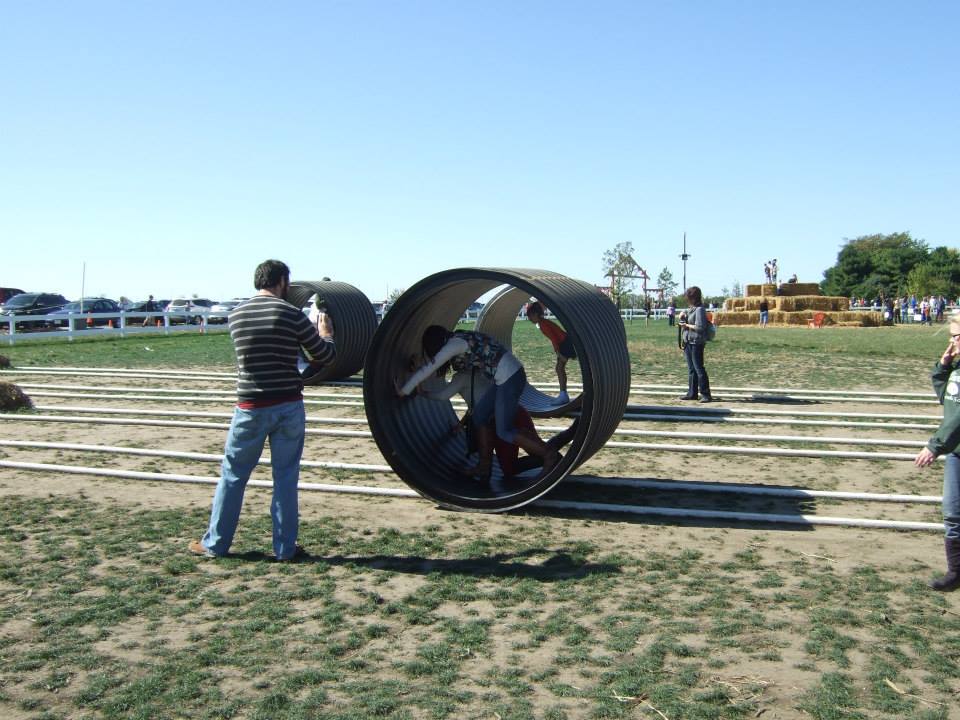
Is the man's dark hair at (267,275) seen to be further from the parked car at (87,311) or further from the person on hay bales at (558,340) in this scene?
the parked car at (87,311)

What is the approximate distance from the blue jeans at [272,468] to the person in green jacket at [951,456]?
159 inches

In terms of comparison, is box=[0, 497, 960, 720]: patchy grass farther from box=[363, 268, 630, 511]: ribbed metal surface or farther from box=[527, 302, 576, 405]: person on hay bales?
box=[527, 302, 576, 405]: person on hay bales

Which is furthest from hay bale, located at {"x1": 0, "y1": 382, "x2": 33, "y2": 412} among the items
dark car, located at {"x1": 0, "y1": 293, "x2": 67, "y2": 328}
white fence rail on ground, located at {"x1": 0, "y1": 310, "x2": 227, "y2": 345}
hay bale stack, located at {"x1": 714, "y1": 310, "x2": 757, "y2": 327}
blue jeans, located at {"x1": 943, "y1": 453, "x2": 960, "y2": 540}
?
hay bale stack, located at {"x1": 714, "y1": 310, "x2": 757, "y2": 327}

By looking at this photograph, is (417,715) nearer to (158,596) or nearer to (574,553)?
(158,596)

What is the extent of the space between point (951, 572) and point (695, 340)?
862 centimetres

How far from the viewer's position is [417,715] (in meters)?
3.99

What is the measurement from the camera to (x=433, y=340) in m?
7.91

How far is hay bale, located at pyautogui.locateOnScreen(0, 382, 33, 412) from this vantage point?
43.9ft

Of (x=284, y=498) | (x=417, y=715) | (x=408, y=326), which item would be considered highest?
(x=408, y=326)

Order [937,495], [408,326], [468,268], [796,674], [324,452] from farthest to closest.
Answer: [324,452] < [408,326] < [937,495] < [468,268] < [796,674]

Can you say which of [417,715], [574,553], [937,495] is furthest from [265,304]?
[937,495]

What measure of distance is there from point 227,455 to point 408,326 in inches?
123

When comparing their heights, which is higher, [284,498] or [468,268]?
[468,268]

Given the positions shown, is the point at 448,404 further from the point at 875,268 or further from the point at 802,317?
the point at 875,268
